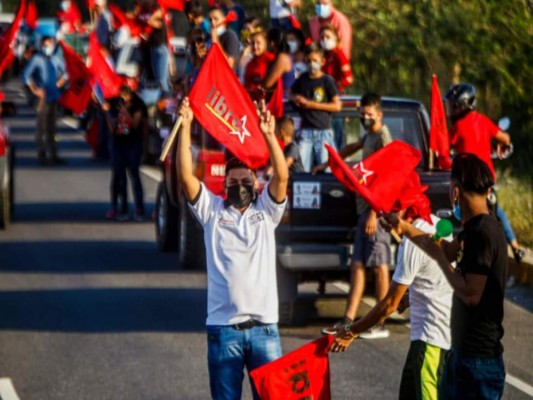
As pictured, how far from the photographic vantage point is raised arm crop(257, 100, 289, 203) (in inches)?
308

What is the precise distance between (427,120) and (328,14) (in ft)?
16.7

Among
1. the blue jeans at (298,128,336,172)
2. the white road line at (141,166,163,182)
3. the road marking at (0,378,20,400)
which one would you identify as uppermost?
the blue jeans at (298,128,336,172)

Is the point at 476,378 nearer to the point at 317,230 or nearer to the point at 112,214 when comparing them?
the point at 317,230

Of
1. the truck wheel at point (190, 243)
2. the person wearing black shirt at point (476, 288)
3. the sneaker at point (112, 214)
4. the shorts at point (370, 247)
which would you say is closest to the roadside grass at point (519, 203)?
the truck wheel at point (190, 243)

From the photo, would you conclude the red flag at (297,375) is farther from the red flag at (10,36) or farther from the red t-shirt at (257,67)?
the red t-shirt at (257,67)

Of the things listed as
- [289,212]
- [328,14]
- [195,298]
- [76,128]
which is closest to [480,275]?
[289,212]

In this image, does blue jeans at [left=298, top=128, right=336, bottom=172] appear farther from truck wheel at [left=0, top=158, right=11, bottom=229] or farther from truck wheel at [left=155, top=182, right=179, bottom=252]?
truck wheel at [left=0, top=158, right=11, bottom=229]

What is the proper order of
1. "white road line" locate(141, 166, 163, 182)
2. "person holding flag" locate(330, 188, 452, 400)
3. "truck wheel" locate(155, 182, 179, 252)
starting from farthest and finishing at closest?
"white road line" locate(141, 166, 163, 182), "truck wheel" locate(155, 182, 179, 252), "person holding flag" locate(330, 188, 452, 400)

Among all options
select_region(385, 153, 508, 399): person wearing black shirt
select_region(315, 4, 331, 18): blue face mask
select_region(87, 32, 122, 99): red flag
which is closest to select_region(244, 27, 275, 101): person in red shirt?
select_region(315, 4, 331, 18): blue face mask

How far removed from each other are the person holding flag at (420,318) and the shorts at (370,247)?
4098 millimetres

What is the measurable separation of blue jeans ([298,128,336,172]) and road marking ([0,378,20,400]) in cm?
447

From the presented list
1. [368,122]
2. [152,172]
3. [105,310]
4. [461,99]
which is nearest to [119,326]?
[105,310]

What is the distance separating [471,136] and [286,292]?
86.2 inches

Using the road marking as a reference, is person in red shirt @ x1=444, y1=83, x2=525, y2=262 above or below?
above
